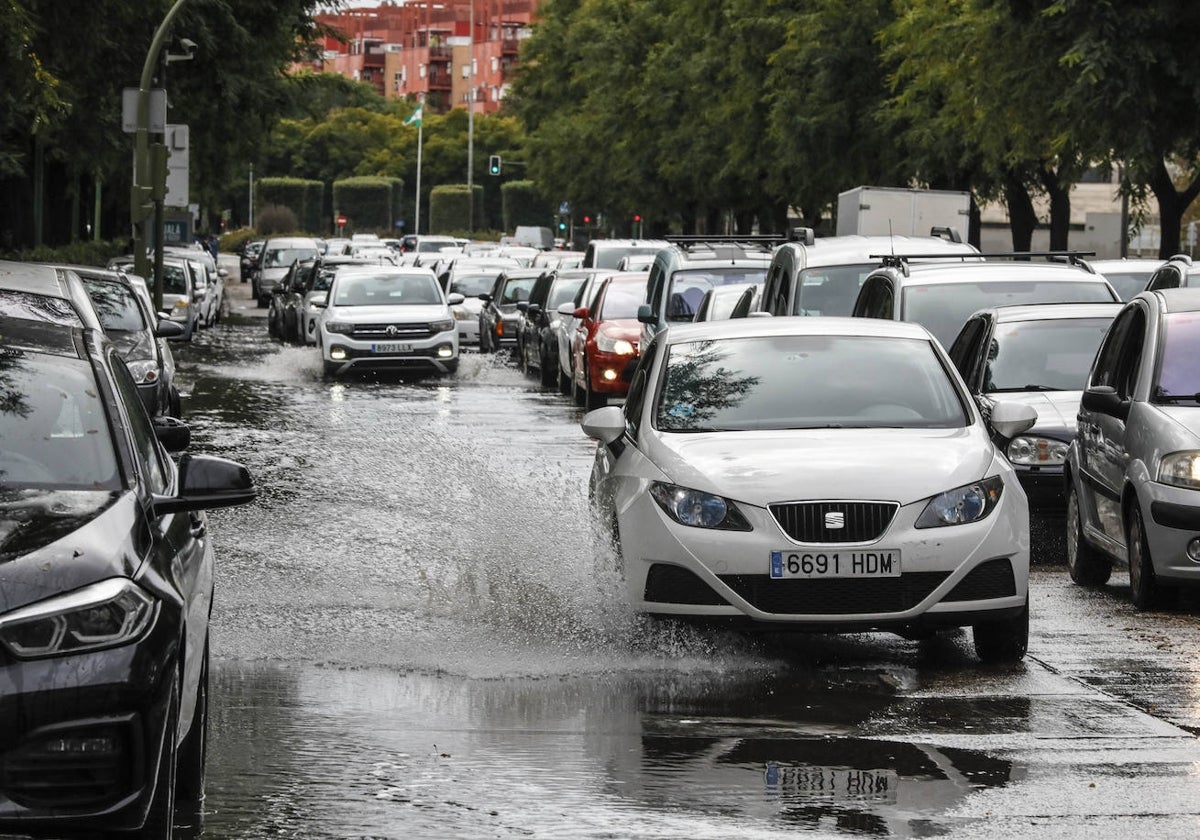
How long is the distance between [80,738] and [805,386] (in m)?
5.99

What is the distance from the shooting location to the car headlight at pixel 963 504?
30.9ft

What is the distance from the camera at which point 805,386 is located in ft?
35.1

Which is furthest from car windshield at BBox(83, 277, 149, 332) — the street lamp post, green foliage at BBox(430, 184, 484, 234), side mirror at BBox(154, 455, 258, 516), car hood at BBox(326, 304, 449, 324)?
green foliage at BBox(430, 184, 484, 234)

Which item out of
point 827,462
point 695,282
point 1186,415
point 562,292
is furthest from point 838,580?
point 562,292

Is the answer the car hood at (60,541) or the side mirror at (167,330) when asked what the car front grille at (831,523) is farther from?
the side mirror at (167,330)

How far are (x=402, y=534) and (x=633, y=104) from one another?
5764cm

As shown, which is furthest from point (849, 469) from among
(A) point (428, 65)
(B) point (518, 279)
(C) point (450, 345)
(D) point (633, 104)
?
(A) point (428, 65)

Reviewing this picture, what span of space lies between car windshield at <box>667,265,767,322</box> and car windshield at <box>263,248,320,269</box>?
140 ft

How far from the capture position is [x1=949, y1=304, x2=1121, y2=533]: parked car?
14234mm

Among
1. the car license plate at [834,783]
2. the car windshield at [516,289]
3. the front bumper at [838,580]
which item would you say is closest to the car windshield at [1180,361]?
the front bumper at [838,580]

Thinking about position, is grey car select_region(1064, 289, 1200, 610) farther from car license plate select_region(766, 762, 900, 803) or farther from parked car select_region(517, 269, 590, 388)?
parked car select_region(517, 269, 590, 388)

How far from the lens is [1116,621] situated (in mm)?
11102

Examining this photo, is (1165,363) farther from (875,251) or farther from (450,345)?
(450,345)

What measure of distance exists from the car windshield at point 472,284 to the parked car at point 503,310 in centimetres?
419
